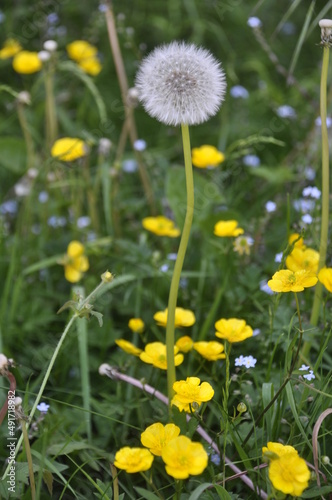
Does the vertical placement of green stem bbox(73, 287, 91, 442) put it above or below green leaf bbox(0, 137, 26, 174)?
below

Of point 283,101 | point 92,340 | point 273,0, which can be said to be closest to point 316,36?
point 273,0

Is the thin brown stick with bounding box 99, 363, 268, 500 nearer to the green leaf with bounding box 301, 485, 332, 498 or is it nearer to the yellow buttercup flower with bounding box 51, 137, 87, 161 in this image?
the green leaf with bounding box 301, 485, 332, 498

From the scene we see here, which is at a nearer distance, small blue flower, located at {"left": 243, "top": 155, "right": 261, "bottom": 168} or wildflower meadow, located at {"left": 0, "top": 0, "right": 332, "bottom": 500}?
wildflower meadow, located at {"left": 0, "top": 0, "right": 332, "bottom": 500}

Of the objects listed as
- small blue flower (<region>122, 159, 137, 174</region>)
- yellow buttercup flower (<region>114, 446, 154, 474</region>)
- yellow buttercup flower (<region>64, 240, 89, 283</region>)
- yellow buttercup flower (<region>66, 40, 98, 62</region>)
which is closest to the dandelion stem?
yellow buttercup flower (<region>114, 446, 154, 474</region>)

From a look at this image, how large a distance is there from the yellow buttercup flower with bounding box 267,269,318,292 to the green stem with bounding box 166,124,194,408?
17 cm

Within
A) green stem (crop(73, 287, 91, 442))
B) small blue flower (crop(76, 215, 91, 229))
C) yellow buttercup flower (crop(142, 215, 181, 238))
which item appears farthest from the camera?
small blue flower (crop(76, 215, 91, 229))

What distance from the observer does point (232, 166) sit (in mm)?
2324

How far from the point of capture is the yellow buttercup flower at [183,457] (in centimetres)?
99

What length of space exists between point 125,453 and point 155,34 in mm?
2355

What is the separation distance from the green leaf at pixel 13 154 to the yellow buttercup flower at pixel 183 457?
1536 mm

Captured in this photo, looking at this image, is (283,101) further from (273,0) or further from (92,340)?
(92,340)

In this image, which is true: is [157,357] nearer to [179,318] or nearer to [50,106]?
[179,318]

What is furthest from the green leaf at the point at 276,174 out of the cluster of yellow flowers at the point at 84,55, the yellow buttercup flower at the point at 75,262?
the cluster of yellow flowers at the point at 84,55

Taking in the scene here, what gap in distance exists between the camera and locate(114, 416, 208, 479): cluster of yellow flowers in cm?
100
